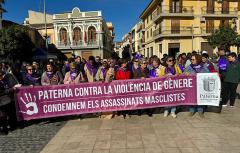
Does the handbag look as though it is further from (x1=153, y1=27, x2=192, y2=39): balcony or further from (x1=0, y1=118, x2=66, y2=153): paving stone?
(x1=153, y1=27, x2=192, y2=39): balcony

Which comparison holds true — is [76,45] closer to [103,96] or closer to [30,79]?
[30,79]

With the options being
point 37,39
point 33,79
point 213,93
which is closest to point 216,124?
point 213,93

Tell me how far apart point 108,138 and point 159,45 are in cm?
3907

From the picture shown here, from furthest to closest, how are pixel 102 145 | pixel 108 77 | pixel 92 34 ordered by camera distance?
1. pixel 92 34
2. pixel 108 77
3. pixel 102 145

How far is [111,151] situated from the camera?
5.53 m

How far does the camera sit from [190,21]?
138 feet

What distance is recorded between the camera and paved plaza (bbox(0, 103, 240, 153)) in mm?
5668

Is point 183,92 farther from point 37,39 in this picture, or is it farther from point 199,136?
point 37,39

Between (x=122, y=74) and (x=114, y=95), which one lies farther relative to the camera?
(x=122, y=74)

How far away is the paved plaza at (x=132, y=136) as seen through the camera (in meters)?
5.67

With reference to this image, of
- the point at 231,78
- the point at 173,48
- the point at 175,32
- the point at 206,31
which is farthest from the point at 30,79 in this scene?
the point at 206,31

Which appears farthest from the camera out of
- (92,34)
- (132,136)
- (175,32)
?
(92,34)

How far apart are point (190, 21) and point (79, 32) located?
22253 millimetres

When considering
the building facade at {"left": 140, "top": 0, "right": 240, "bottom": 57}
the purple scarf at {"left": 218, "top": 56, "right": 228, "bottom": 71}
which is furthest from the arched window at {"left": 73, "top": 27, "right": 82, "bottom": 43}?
the purple scarf at {"left": 218, "top": 56, "right": 228, "bottom": 71}
